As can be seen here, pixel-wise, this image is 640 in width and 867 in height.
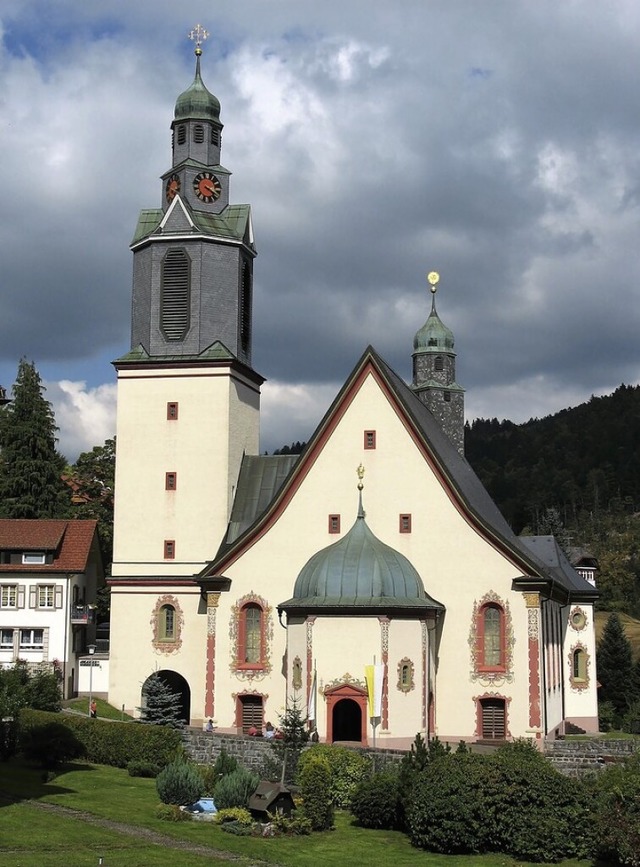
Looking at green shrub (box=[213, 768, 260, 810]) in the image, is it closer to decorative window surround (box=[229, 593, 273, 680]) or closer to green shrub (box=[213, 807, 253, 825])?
green shrub (box=[213, 807, 253, 825])

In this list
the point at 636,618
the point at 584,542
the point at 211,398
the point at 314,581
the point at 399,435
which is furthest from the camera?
the point at 584,542

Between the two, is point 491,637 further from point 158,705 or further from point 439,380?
point 439,380

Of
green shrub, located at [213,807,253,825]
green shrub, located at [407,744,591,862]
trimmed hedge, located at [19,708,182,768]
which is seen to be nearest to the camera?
green shrub, located at [407,744,591,862]

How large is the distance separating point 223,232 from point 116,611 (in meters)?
16.1

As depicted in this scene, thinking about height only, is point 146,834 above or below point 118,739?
below

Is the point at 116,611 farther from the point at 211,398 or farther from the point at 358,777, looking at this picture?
the point at 358,777

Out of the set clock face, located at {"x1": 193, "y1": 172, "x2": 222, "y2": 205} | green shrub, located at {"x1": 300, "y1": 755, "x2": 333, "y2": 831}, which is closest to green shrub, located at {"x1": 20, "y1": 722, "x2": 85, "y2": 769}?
green shrub, located at {"x1": 300, "y1": 755, "x2": 333, "y2": 831}

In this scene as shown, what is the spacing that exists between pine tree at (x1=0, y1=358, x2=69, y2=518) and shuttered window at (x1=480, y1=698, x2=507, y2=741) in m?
34.9

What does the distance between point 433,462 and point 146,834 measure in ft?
74.2

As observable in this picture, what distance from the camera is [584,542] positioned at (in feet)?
528

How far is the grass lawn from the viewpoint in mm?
26344

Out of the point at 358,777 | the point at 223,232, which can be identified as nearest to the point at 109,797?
the point at 358,777

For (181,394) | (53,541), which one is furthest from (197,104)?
(53,541)

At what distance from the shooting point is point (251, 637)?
49344 mm
